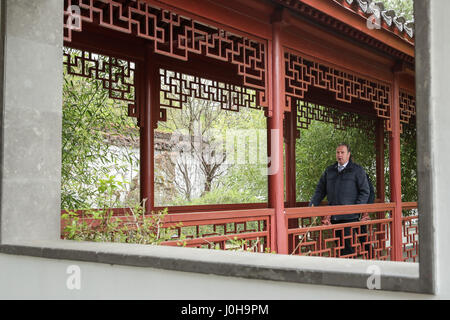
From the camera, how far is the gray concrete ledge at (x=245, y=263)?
5.07ft

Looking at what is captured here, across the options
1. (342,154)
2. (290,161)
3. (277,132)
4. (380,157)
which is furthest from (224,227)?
(380,157)

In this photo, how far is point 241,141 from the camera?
14.0 m

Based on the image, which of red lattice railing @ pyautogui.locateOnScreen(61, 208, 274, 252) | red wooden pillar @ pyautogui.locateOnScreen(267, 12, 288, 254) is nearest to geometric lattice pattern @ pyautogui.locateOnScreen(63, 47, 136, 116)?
red lattice railing @ pyautogui.locateOnScreen(61, 208, 274, 252)

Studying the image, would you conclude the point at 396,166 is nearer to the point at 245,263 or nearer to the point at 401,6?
the point at 245,263

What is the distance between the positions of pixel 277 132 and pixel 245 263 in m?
2.69

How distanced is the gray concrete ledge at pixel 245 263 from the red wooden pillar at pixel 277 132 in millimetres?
2257

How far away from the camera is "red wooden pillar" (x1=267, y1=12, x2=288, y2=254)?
14.4ft

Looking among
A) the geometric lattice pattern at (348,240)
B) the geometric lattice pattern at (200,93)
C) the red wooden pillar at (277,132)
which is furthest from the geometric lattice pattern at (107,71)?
the geometric lattice pattern at (348,240)

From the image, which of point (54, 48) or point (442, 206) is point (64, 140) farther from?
point (442, 206)

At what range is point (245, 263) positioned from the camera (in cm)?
177

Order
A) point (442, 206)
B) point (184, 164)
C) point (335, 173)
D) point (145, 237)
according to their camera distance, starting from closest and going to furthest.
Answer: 1. point (442, 206)
2. point (145, 237)
3. point (335, 173)
4. point (184, 164)

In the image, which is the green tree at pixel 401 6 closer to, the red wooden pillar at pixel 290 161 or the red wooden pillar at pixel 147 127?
the red wooden pillar at pixel 290 161

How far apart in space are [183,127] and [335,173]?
745cm

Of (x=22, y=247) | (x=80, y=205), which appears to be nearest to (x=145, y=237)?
(x=22, y=247)
